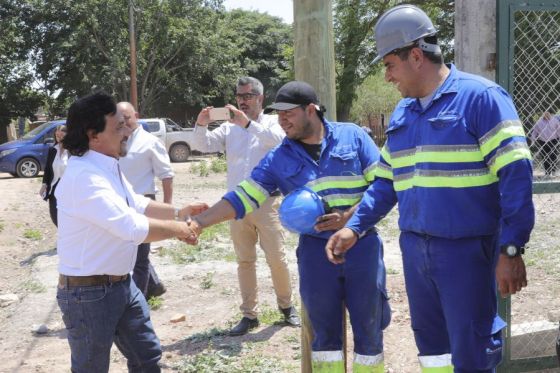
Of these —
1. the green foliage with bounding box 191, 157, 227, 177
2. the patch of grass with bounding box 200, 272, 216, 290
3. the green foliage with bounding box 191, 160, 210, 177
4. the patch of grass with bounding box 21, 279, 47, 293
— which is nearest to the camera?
the patch of grass with bounding box 200, 272, 216, 290

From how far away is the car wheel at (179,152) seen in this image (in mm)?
26828

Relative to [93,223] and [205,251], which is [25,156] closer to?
[205,251]

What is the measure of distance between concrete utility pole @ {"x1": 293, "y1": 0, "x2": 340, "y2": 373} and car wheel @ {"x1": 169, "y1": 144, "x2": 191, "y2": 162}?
23.2 m

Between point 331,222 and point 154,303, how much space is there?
11.8ft

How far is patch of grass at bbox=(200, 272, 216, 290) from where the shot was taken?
7.31 metres

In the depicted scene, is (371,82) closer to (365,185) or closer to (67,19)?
(67,19)

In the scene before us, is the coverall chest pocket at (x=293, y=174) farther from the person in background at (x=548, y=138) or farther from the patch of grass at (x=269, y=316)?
the patch of grass at (x=269, y=316)

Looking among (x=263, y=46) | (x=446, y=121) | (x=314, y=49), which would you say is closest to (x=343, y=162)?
(x=314, y=49)

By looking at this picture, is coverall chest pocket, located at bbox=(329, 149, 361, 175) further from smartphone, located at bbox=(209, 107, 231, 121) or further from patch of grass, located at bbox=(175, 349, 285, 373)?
smartphone, located at bbox=(209, 107, 231, 121)

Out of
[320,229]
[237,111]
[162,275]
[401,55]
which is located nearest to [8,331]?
[162,275]

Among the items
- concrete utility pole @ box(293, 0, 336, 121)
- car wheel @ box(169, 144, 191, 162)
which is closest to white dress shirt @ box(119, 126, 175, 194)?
concrete utility pole @ box(293, 0, 336, 121)

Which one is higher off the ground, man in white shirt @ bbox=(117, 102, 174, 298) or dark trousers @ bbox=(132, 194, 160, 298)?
man in white shirt @ bbox=(117, 102, 174, 298)

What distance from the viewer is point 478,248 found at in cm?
291

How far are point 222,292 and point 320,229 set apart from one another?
3679 millimetres
